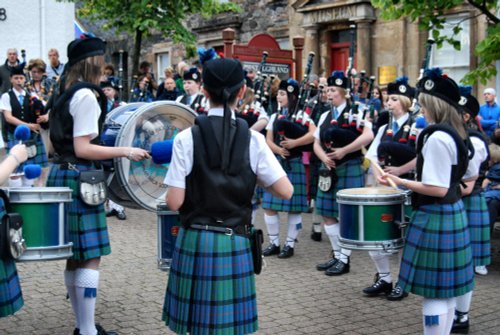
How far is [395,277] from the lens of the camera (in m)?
5.78

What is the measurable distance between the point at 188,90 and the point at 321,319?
392 centimetres

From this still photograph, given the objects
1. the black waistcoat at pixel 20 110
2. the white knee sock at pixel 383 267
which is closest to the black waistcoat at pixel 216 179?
the white knee sock at pixel 383 267

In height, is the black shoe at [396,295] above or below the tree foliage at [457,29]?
below

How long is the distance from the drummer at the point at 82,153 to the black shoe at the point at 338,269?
2.35 metres

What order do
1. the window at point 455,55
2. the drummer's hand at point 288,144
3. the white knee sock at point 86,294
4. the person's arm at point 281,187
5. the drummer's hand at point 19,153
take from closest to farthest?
the person's arm at point 281,187 < the drummer's hand at point 19,153 < the white knee sock at point 86,294 < the drummer's hand at point 288,144 < the window at point 455,55

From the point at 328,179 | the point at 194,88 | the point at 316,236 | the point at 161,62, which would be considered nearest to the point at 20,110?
the point at 194,88

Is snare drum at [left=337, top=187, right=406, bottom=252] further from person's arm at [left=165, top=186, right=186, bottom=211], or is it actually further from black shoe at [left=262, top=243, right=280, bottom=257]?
black shoe at [left=262, top=243, right=280, bottom=257]

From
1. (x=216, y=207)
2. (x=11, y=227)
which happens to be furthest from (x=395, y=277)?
(x=11, y=227)

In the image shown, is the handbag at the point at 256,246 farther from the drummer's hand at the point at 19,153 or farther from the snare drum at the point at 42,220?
the drummer's hand at the point at 19,153

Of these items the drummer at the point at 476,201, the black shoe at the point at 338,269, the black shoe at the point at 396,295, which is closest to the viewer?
the drummer at the point at 476,201

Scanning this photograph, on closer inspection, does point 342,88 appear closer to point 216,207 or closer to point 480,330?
Result: point 480,330

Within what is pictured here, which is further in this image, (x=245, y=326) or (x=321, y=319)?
(x=321, y=319)

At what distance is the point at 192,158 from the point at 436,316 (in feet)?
5.45

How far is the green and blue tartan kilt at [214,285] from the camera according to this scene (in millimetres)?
3098
